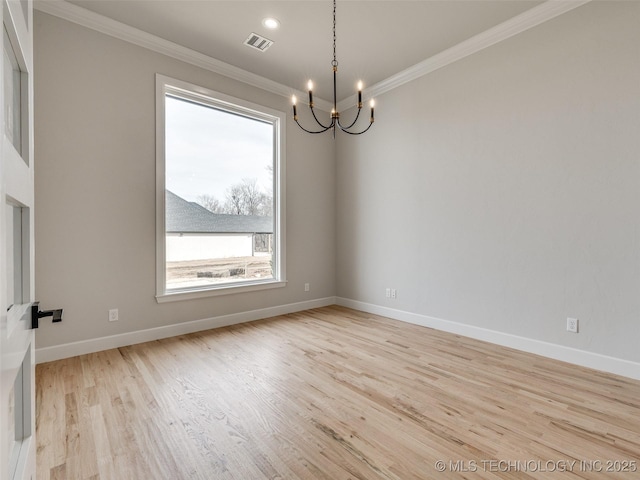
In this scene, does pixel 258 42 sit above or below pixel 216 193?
above

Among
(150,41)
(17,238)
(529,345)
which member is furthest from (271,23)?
(529,345)

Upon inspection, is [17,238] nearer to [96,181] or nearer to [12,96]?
[12,96]

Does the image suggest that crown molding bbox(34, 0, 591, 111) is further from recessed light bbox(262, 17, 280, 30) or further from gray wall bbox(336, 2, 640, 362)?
recessed light bbox(262, 17, 280, 30)

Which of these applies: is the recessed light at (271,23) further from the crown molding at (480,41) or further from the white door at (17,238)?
the white door at (17,238)

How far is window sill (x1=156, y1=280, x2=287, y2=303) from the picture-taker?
137 inches

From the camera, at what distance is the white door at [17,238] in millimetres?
648

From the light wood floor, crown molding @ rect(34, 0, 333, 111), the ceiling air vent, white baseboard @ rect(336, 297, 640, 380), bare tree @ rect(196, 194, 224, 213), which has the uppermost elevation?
the ceiling air vent

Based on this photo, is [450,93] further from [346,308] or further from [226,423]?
[226,423]

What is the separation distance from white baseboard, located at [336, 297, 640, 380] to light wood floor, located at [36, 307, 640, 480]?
0.13 metres

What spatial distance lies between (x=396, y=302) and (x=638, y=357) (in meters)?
2.25

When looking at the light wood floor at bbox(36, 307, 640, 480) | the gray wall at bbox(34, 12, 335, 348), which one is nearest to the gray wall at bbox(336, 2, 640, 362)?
the light wood floor at bbox(36, 307, 640, 480)

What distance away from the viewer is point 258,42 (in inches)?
134

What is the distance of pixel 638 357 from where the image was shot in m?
2.51

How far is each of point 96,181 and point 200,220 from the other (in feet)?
3.51
